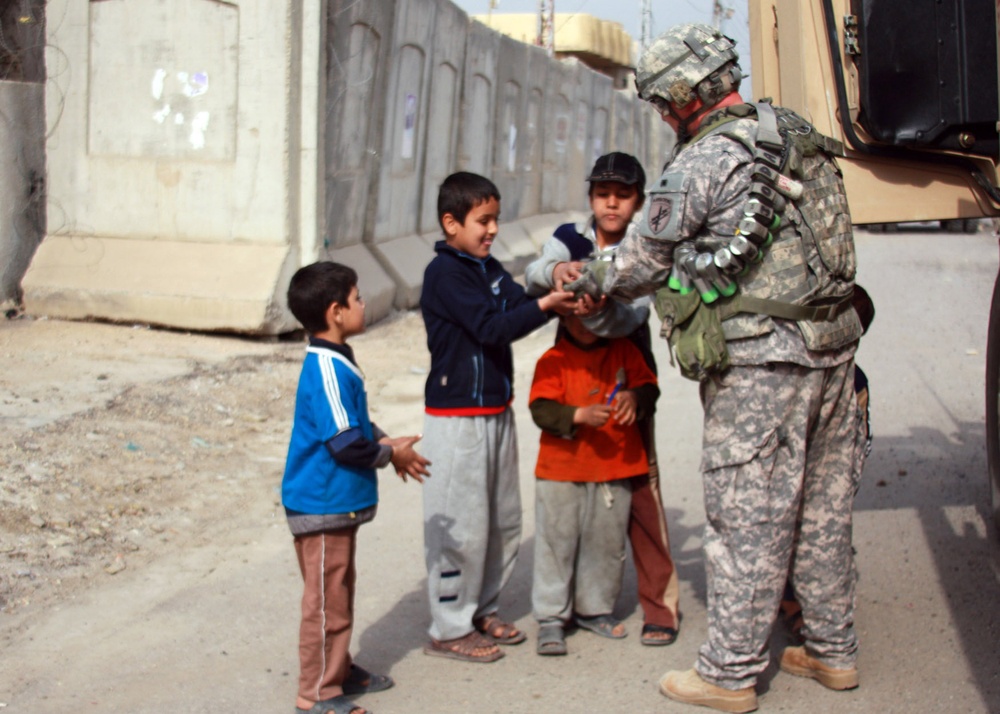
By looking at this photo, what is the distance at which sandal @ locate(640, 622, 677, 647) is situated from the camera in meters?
3.69

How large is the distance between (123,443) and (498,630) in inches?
98.8

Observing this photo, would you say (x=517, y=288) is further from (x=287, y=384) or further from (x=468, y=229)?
(x=287, y=384)

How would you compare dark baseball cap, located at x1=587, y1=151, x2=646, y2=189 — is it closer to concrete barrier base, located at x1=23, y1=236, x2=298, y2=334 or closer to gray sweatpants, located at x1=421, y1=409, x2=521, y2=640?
gray sweatpants, located at x1=421, y1=409, x2=521, y2=640

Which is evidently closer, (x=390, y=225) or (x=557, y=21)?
(x=390, y=225)

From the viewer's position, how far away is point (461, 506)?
350 cm

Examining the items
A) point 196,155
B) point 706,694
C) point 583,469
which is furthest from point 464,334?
point 196,155

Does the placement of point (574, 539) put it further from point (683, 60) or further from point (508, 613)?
point (683, 60)

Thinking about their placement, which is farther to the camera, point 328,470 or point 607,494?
point 607,494

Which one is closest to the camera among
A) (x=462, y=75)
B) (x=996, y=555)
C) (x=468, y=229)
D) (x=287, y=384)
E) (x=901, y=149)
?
(x=996, y=555)

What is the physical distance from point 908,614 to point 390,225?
274 inches

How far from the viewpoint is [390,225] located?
33.1 feet

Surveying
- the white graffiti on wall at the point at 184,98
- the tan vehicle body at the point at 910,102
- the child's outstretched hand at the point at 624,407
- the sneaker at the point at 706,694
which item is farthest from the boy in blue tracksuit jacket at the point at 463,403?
the white graffiti on wall at the point at 184,98

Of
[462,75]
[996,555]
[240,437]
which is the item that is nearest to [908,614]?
[996,555]

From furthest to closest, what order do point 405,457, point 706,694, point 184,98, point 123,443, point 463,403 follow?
1. point 184,98
2. point 123,443
3. point 463,403
4. point 706,694
5. point 405,457
